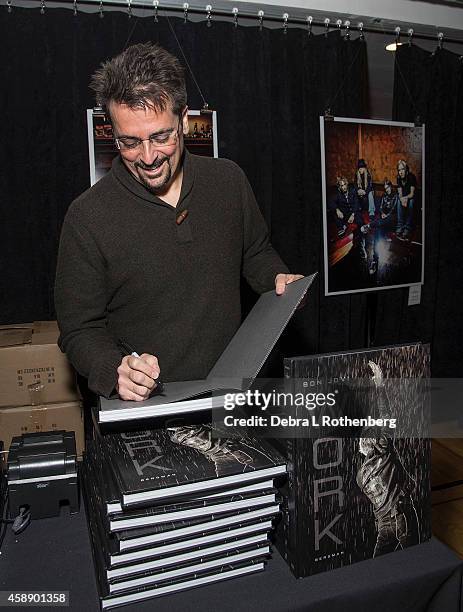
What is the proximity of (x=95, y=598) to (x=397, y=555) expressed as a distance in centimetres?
49

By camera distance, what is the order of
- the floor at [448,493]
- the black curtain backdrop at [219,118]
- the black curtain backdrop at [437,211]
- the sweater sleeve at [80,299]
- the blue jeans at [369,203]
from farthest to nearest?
the black curtain backdrop at [437,211]
the blue jeans at [369,203]
the black curtain backdrop at [219,118]
the floor at [448,493]
the sweater sleeve at [80,299]

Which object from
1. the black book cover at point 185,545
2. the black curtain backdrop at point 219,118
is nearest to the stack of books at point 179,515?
the black book cover at point 185,545

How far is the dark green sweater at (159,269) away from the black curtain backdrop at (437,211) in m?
1.90

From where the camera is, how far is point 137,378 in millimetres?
936

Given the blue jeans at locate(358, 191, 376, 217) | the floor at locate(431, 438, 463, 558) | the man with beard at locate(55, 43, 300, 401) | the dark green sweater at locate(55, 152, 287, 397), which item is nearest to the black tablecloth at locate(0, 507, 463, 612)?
the man with beard at locate(55, 43, 300, 401)

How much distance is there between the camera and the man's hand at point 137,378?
93cm

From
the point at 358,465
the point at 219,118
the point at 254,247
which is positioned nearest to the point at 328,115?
the point at 219,118

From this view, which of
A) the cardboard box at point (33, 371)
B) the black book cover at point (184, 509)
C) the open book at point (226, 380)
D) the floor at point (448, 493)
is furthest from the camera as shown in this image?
the cardboard box at point (33, 371)

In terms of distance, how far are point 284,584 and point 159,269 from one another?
815 mm

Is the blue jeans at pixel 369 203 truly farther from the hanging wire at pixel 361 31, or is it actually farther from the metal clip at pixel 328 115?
the hanging wire at pixel 361 31

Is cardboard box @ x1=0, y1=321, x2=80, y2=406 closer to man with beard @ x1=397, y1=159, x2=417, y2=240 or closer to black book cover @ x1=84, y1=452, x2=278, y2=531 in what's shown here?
black book cover @ x1=84, y1=452, x2=278, y2=531

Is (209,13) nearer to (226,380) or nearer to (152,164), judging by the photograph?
(152,164)

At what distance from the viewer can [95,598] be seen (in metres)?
0.78

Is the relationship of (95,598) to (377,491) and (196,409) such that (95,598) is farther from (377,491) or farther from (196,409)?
(377,491)
